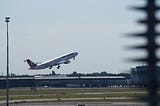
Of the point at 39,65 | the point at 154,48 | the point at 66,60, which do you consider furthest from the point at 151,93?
the point at 39,65

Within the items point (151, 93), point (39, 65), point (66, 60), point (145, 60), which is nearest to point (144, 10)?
point (145, 60)

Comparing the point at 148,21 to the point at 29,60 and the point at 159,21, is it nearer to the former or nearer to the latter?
the point at 159,21

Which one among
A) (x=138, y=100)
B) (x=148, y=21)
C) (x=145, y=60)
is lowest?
(x=138, y=100)

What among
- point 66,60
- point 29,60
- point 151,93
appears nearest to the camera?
point 151,93

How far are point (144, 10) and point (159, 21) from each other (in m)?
0.17

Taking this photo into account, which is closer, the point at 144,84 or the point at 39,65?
the point at 144,84

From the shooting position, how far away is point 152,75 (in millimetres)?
4113

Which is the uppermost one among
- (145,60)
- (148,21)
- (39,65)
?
(39,65)

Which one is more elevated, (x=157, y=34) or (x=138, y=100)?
(x=157, y=34)

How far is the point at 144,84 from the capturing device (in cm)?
423

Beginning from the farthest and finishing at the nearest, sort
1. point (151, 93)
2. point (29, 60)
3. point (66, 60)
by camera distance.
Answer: point (29, 60)
point (66, 60)
point (151, 93)

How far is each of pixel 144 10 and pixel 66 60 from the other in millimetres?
174373

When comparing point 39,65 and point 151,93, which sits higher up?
point 39,65

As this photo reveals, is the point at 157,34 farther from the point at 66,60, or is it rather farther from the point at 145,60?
the point at 66,60
